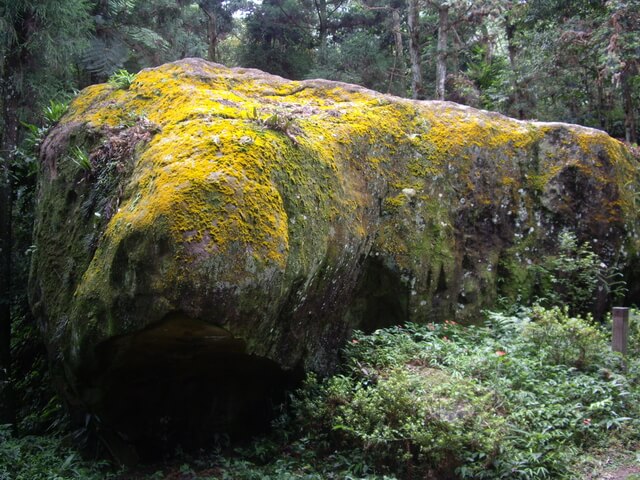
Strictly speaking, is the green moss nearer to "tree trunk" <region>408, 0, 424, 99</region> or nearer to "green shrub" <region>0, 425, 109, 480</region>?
"green shrub" <region>0, 425, 109, 480</region>

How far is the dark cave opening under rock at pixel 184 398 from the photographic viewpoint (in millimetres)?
5672

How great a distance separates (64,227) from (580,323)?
19.4ft

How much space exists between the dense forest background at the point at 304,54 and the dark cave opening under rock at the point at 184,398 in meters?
3.00

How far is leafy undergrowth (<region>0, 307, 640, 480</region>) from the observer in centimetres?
490

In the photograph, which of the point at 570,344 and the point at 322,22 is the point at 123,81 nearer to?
the point at 570,344

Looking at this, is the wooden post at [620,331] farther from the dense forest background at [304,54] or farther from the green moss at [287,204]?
the dense forest background at [304,54]

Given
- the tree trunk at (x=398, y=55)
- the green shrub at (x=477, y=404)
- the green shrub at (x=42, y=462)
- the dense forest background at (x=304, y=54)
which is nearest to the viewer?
the green shrub at (x=477, y=404)

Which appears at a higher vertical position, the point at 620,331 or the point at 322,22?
the point at 322,22

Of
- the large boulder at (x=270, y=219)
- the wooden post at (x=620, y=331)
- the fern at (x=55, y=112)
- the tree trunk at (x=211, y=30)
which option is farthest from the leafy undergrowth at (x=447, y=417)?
the tree trunk at (x=211, y=30)

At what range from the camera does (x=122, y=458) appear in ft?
20.2

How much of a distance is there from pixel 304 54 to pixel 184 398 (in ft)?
60.0

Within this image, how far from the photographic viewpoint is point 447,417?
5047mm

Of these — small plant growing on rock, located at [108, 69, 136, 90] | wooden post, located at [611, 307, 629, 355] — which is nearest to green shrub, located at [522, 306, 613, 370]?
wooden post, located at [611, 307, 629, 355]

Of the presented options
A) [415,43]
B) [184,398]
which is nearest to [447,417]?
[184,398]
